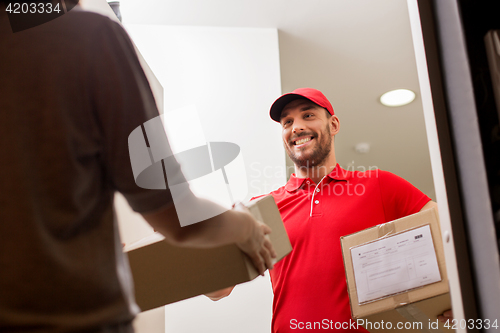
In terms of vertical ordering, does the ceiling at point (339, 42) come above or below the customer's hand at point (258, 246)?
above

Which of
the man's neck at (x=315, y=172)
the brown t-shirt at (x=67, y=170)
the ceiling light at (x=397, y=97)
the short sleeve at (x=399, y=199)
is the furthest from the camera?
the ceiling light at (x=397, y=97)

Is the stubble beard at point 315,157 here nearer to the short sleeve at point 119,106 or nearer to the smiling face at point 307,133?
the smiling face at point 307,133

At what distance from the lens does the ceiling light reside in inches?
98.6

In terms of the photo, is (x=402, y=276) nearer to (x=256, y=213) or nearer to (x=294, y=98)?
(x=256, y=213)

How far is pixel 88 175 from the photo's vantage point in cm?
41

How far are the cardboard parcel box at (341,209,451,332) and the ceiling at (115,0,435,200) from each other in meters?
1.29

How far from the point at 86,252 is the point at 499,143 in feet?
1.29

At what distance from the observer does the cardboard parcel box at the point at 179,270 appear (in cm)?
70

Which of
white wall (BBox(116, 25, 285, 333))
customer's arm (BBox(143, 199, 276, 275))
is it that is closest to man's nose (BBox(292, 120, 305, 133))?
white wall (BBox(116, 25, 285, 333))

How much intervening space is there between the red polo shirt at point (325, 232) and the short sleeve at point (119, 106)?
78cm

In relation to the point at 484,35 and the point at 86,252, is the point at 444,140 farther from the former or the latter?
the point at 86,252

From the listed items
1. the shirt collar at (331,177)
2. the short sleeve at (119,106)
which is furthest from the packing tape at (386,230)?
the short sleeve at (119,106)

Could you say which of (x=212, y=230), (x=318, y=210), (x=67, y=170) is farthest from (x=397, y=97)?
(x=67, y=170)

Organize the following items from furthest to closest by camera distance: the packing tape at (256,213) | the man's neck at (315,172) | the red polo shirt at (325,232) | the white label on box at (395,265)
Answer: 1. the man's neck at (315,172)
2. the red polo shirt at (325,232)
3. the white label on box at (395,265)
4. the packing tape at (256,213)
